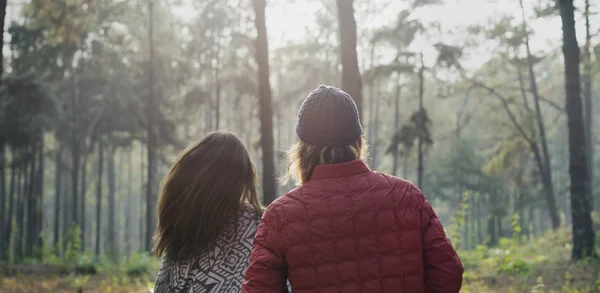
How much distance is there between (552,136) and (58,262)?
4673cm

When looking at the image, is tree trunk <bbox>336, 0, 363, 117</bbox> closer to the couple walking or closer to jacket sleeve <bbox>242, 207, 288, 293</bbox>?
the couple walking

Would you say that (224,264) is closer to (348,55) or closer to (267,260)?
(267,260)

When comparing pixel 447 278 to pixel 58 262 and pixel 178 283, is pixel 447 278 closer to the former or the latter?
pixel 178 283

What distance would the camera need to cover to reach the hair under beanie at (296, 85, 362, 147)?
2855mm

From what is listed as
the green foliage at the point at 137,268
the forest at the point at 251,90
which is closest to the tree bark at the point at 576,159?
the forest at the point at 251,90

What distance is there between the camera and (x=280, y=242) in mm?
2660

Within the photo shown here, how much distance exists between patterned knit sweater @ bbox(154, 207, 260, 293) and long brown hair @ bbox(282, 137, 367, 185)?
2.58 ft

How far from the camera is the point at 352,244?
2.65 meters

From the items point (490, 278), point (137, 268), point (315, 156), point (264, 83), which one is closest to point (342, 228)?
point (315, 156)

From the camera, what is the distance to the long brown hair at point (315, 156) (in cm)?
287

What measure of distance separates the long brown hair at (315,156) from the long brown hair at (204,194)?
0.75m

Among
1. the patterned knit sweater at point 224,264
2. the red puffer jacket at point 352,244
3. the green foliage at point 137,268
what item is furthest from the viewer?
the green foliage at point 137,268

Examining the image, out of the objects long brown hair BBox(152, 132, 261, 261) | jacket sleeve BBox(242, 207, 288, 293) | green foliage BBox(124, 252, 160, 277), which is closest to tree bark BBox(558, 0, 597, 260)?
green foliage BBox(124, 252, 160, 277)

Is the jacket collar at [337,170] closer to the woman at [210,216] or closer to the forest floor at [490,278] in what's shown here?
the woman at [210,216]
